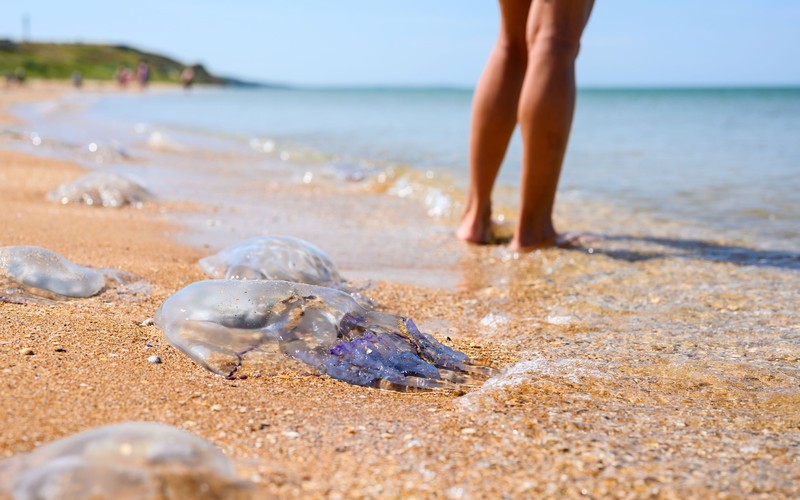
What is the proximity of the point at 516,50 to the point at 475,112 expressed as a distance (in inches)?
11.0

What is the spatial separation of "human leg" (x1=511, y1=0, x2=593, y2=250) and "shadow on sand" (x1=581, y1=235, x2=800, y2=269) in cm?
43

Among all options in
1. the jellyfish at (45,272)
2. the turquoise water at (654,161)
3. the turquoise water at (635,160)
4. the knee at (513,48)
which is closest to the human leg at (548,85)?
the knee at (513,48)

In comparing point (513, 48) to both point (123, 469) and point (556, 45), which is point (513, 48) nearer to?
point (556, 45)

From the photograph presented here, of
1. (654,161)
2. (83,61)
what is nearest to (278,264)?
(654,161)

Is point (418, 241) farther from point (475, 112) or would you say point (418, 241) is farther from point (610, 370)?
point (610, 370)

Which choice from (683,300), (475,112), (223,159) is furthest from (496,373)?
(223,159)

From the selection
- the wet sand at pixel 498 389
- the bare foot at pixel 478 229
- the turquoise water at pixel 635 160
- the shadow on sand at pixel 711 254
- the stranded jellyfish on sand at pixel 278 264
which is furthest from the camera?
the turquoise water at pixel 635 160

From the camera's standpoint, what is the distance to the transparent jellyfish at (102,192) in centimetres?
349

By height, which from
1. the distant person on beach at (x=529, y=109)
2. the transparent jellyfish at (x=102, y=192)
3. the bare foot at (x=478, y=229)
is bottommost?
the transparent jellyfish at (x=102, y=192)

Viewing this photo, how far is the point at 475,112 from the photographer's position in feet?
9.86

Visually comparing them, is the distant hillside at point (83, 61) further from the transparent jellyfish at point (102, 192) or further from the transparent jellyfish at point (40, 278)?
the transparent jellyfish at point (40, 278)

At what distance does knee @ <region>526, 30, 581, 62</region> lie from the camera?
265cm

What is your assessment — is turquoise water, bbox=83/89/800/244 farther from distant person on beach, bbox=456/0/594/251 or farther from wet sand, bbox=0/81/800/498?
wet sand, bbox=0/81/800/498

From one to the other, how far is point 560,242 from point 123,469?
7.39ft
